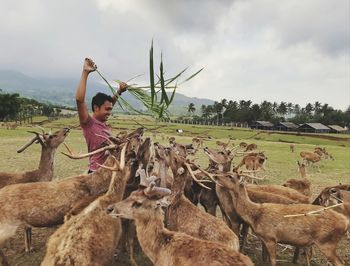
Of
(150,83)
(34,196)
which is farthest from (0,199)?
(150,83)

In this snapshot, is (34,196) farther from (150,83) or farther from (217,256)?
(217,256)

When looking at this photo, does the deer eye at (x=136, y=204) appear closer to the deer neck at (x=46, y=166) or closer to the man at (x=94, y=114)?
the man at (x=94, y=114)

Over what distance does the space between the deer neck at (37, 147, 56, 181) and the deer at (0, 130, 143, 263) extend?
2.36 metres

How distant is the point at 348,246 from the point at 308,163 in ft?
73.4

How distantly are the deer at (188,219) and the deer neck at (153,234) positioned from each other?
0.87m

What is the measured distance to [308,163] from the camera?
31.1 meters

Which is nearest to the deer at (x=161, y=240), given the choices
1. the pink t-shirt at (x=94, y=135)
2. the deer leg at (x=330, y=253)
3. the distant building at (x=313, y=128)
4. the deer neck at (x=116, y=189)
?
the deer neck at (x=116, y=189)

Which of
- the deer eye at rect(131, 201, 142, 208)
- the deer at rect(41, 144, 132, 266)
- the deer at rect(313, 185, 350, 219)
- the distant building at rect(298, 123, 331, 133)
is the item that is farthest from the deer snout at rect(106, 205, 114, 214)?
the distant building at rect(298, 123, 331, 133)

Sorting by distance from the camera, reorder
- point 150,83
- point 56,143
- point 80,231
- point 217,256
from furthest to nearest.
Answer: point 56,143
point 150,83
point 80,231
point 217,256

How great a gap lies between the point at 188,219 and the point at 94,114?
9.49 ft

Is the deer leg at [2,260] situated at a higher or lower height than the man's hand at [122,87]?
lower

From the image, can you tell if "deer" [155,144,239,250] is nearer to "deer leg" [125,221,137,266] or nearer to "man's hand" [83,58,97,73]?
"deer leg" [125,221,137,266]

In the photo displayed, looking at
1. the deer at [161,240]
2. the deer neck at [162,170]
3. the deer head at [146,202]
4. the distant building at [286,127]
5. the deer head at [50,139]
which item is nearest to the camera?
the deer at [161,240]

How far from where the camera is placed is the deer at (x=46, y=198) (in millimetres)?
6926
